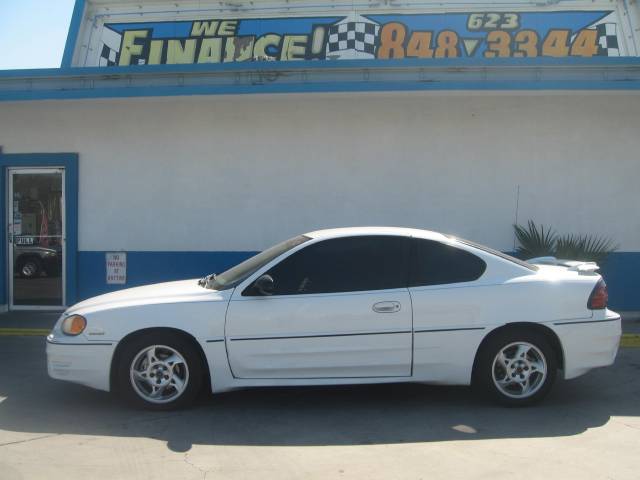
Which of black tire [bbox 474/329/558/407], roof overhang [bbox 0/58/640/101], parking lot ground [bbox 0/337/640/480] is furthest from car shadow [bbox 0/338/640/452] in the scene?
roof overhang [bbox 0/58/640/101]

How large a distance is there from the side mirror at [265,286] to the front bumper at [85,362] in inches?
49.7

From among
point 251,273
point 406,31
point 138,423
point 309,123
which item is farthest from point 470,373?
point 406,31

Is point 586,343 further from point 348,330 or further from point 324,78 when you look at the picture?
point 324,78

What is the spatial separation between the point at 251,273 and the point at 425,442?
199cm

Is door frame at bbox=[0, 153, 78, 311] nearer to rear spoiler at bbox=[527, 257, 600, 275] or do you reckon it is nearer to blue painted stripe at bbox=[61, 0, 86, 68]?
blue painted stripe at bbox=[61, 0, 86, 68]

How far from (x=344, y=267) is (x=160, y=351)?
169 cm

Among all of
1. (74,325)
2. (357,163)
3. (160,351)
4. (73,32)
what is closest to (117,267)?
(73,32)

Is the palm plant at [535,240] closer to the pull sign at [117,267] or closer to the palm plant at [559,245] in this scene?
the palm plant at [559,245]

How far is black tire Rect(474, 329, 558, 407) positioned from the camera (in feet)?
18.0

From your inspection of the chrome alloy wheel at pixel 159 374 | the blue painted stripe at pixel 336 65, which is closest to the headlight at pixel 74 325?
the chrome alloy wheel at pixel 159 374

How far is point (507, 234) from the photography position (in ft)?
32.6

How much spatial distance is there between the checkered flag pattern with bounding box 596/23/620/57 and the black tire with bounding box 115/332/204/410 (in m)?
8.31

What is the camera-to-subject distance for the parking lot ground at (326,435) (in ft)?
14.3

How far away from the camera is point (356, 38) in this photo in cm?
1050
